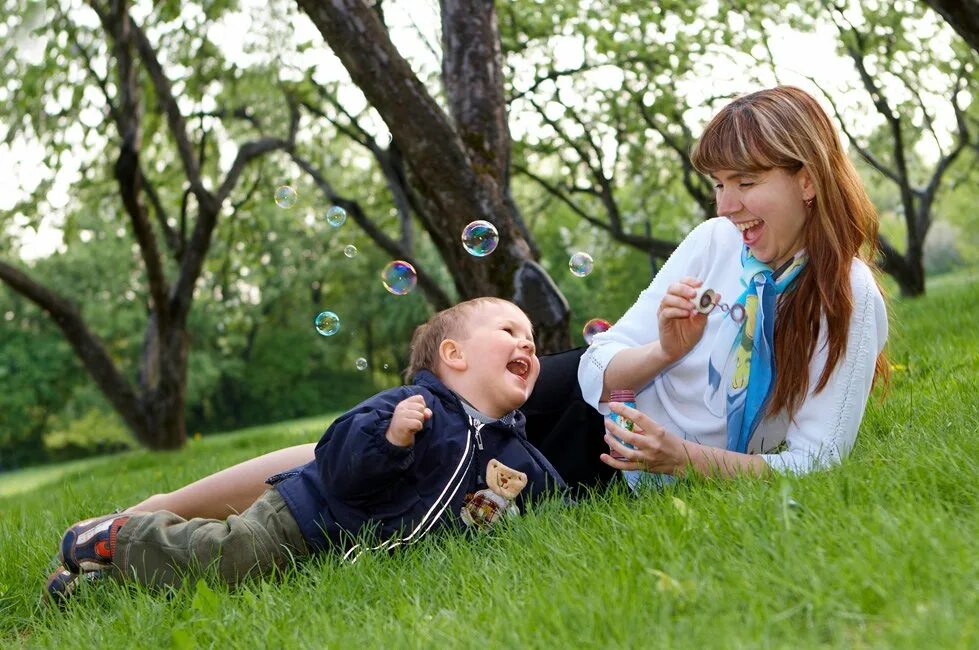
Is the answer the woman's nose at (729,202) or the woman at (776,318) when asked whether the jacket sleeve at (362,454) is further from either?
the woman's nose at (729,202)

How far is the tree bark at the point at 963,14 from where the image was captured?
18.2 ft

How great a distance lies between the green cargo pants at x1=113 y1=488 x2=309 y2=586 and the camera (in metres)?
3.25

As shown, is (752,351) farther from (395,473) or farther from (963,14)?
(963,14)

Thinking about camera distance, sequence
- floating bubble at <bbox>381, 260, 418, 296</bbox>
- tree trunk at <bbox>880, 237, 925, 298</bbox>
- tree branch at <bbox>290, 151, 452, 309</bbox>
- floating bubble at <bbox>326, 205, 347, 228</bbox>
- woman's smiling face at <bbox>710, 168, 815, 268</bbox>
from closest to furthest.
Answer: woman's smiling face at <bbox>710, 168, 815, 268</bbox>
floating bubble at <bbox>381, 260, 418, 296</bbox>
floating bubble at <bbox>326, 205, 347, 228</bbox>
tree branch at <bbox>290, 151, 452, 309</bbox>
tree trunk at <bbox>880, 237, 925, 298</bbox>

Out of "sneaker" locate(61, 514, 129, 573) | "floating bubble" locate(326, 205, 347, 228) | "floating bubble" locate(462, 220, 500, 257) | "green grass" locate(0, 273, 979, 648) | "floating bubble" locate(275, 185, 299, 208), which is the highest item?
"floating bubble" locate(275, 185, 299, 208)

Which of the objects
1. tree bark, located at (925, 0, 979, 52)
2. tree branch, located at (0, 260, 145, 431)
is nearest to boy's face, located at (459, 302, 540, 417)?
tree bark, located at (925, 0, 979, 52)

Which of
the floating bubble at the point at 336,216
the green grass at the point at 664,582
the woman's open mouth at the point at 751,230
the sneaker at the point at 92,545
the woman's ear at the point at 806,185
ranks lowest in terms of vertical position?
the green grass at the point at 664,582

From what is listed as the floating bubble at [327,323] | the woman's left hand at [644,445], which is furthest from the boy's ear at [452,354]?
the floating bubble at [327,323]

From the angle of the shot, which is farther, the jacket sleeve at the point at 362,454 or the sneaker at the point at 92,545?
the sneaker at the point at 92,545

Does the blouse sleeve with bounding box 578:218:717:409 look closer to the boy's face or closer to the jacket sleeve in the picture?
the boy's face

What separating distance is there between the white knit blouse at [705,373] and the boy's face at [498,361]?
25 centimetres

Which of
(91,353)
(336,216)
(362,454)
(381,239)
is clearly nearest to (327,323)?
(336,216)

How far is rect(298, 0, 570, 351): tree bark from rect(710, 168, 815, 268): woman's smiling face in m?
2.64

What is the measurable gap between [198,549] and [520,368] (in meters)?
1.28
